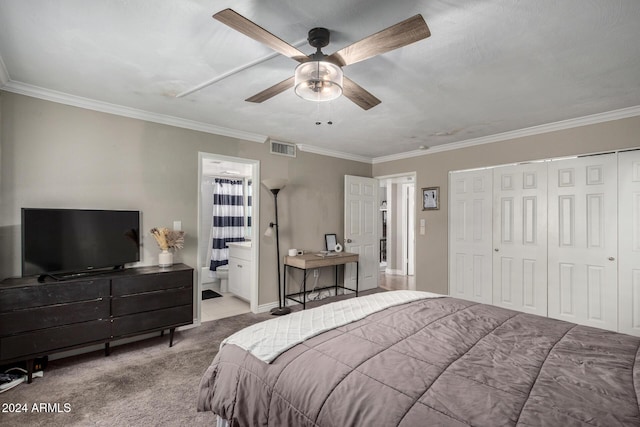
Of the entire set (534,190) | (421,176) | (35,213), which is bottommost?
(35,213)

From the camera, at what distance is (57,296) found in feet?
8.07

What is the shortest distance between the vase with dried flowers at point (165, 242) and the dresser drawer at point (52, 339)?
76 centimetres

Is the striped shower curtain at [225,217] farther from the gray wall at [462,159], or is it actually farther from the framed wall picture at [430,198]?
the framed wall picture at [430,198]

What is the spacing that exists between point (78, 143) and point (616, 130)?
5475 millimetres

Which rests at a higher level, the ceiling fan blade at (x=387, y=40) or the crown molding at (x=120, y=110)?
the crown molding at (x=120, y=110)

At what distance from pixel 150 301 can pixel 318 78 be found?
8.40 feet

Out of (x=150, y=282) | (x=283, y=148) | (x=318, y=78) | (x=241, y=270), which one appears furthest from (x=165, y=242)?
(x=318, y=78)

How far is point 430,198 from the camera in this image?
189 inches

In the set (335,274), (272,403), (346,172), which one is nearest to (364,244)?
(335,274)

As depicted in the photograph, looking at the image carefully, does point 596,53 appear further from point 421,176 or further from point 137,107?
point 137,107

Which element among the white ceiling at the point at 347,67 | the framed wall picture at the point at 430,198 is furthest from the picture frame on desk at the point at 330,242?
the white ceiling at the point at 347,67

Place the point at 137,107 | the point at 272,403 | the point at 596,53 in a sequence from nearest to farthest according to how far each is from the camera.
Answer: the point at 272,403, the point at 596,53, the point at 137,107

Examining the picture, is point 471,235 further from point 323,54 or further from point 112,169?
point 112,169

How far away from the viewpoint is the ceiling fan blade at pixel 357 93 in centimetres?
194
